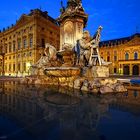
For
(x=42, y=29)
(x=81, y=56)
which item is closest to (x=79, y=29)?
(x=81, y=56)

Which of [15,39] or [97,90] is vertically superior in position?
[15,39]

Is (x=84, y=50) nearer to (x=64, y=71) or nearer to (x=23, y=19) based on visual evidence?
(x=64, y=71)

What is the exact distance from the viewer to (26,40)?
6172 cm

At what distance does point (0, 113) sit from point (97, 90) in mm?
5547

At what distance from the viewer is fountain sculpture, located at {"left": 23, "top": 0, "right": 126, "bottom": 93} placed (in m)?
10.5

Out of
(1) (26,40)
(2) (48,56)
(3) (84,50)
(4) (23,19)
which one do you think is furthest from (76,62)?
(4) (23,19)

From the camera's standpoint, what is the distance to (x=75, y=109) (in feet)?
18.8

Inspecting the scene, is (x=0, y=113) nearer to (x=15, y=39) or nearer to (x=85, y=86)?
(x=85, y=86)

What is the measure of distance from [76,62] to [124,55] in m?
56.8

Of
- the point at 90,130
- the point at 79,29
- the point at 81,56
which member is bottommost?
the point at 90,130

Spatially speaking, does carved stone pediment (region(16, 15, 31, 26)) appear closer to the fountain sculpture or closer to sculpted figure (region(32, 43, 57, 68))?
the fountain sculpture

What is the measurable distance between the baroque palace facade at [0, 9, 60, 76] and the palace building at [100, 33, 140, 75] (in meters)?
22.0

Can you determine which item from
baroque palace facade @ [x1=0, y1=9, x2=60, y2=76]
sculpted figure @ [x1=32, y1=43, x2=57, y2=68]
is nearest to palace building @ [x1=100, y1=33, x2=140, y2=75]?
baroque palace facade @ [x1=0, y1=9, x2=60, y2=76]

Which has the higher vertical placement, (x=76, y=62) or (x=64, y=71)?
(x=76, y=62)
